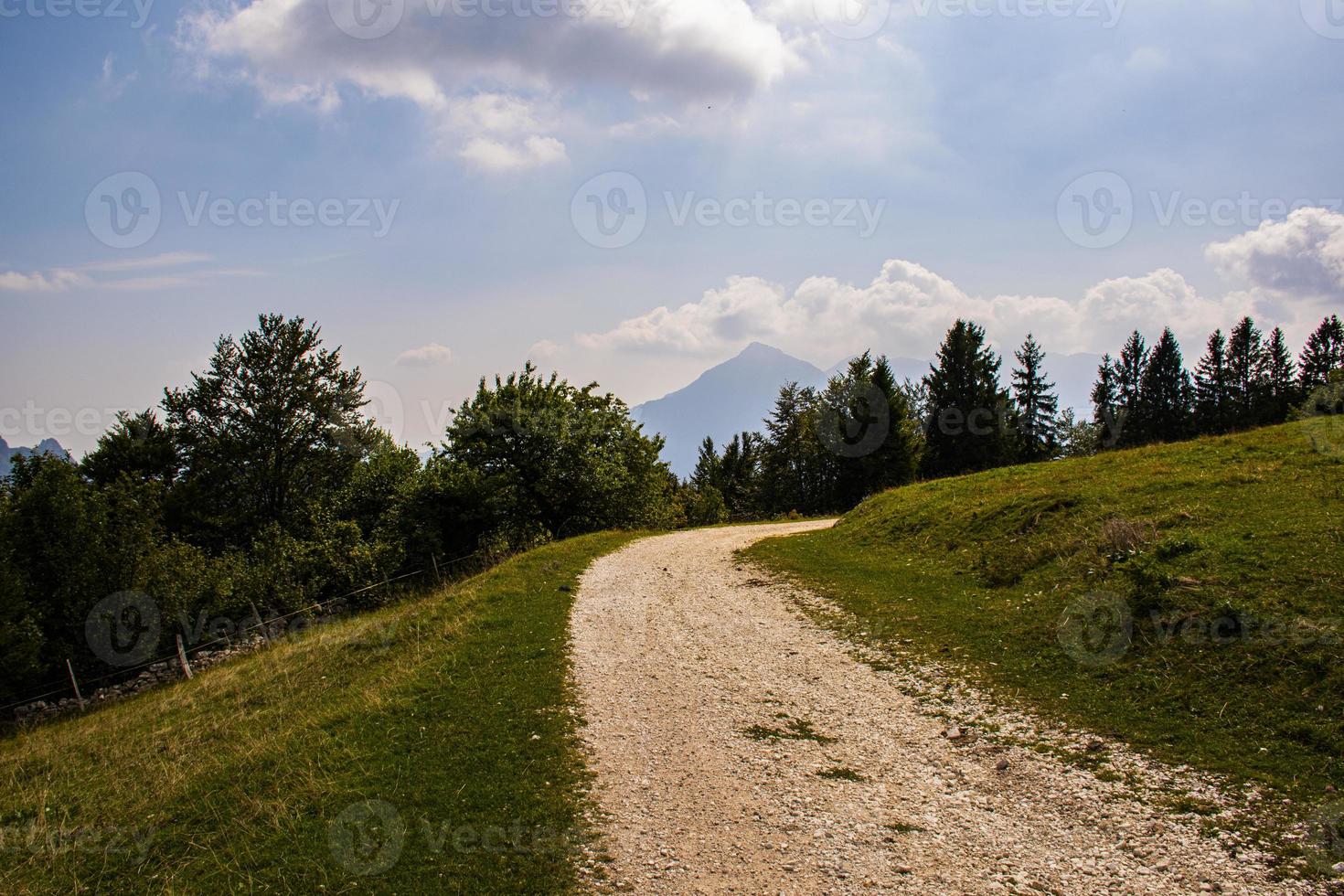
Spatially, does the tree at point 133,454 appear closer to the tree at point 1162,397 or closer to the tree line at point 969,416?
the tree line at point 969,416

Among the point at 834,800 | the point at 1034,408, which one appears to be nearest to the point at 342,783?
the point at 834,800

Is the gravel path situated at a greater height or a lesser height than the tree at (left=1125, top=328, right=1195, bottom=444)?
lesser

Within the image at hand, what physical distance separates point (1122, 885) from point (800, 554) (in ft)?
63.0

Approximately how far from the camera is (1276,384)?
289 feet

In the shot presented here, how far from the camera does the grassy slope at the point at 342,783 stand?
802cm

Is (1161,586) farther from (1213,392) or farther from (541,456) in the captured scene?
(1213,392)

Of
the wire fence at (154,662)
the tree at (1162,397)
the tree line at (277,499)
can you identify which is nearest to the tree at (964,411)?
the tree line at (277,499)

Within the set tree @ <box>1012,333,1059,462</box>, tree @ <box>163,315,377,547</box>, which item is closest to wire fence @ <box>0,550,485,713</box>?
tree @ <box>163,315,377,547</box>

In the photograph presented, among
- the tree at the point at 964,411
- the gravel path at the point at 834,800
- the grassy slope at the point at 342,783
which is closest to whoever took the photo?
the gravel path at the point at 834,800

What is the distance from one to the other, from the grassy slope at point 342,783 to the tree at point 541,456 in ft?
82.0

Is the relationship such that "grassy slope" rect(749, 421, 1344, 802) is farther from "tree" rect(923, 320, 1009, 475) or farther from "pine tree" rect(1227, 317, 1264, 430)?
"pine tree" rect(1227, 317, 1264, 430)

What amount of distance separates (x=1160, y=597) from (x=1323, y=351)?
10827cm

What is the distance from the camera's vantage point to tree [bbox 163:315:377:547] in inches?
2050

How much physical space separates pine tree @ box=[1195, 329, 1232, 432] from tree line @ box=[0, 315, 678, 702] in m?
78.7
